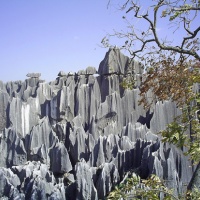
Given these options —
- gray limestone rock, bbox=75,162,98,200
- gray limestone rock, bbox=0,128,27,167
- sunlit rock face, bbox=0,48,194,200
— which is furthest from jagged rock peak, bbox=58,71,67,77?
gray limestone rock, bbox=75,162,98,200

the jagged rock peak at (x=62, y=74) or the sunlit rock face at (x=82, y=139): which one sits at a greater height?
the jagged rock peak at (x=62, y=74)

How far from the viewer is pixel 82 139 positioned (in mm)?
12938

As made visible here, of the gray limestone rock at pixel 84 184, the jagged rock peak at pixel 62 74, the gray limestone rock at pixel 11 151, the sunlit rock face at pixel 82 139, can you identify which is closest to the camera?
the gray limestone rock at pixel 84 184

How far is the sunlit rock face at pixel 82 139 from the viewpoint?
29.5 ft

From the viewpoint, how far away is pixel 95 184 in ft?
31.3

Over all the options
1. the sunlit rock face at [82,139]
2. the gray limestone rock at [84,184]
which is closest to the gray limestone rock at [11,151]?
the sunlit rock face at [82,139]

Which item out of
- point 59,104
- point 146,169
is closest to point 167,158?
point 146,169

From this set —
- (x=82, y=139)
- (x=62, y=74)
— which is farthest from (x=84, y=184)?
(x=62, y=74)

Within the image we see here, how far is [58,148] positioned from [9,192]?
10.3 feet

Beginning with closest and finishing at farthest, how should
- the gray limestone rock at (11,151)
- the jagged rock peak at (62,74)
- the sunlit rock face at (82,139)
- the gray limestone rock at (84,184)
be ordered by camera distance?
the gray limestone rock at (84,184)
the sunlit rock face at (82,139)
the gray limestone rock at (11,151)
the jagged rock peak at (62,74)

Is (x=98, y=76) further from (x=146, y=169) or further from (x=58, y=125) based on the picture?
(x=146, y=169)

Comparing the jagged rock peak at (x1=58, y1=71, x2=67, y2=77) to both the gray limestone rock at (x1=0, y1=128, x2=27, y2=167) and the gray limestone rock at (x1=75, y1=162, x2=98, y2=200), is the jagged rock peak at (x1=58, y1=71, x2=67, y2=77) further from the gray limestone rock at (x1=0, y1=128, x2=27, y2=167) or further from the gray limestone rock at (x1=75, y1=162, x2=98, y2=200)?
the gray limestone rock at (x1=75, y1=162, x2=98, y2=200)

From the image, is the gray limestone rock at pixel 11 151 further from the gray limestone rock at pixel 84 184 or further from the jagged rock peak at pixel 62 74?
the jagged rock peak at pixel 62 74

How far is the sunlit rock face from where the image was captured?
899 centimetres
